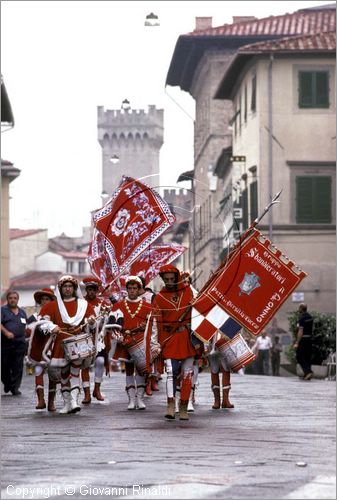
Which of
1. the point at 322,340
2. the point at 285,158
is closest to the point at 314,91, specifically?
the point at 285,158

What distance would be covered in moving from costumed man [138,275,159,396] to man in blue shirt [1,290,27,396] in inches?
81.7

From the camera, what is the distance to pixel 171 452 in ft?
42.0

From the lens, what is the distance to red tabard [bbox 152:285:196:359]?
56.8 feet

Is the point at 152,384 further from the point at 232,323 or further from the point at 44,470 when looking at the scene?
the point at 44,470

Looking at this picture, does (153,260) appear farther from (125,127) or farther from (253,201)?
(125,127)

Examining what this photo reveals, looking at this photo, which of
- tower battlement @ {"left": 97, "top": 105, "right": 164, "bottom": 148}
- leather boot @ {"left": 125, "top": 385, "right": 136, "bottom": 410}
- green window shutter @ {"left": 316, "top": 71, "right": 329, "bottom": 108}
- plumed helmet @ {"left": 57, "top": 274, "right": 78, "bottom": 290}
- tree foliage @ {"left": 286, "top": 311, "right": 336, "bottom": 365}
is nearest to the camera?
plumed helmet @ {"left": 57, "top": 274, "right": 78, "bottom": 290}

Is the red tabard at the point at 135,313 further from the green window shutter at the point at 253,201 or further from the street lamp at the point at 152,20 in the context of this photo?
the green window shutter at the point at 253,201

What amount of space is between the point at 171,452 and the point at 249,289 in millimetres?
5104

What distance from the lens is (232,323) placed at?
18.0 metres

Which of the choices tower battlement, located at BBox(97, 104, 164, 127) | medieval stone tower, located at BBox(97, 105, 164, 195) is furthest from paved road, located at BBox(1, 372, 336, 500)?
tower battlement, located at BBox(97, 104, 164, 127)

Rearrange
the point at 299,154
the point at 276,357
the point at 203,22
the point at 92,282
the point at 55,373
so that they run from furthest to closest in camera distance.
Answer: the point at 203,22 → the point at 299,154 → the point at 276,357 → the point at 92,282 → the point at 55,373

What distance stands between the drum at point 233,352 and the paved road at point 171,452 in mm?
531

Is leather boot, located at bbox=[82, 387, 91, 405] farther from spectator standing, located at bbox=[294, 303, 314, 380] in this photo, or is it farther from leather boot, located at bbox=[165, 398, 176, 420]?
spectator standing, located at bbox=[294, 303, 314, 380]

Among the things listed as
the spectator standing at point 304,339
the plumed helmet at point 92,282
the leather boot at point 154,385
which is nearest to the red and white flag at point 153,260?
the leather boot at point 154,385
